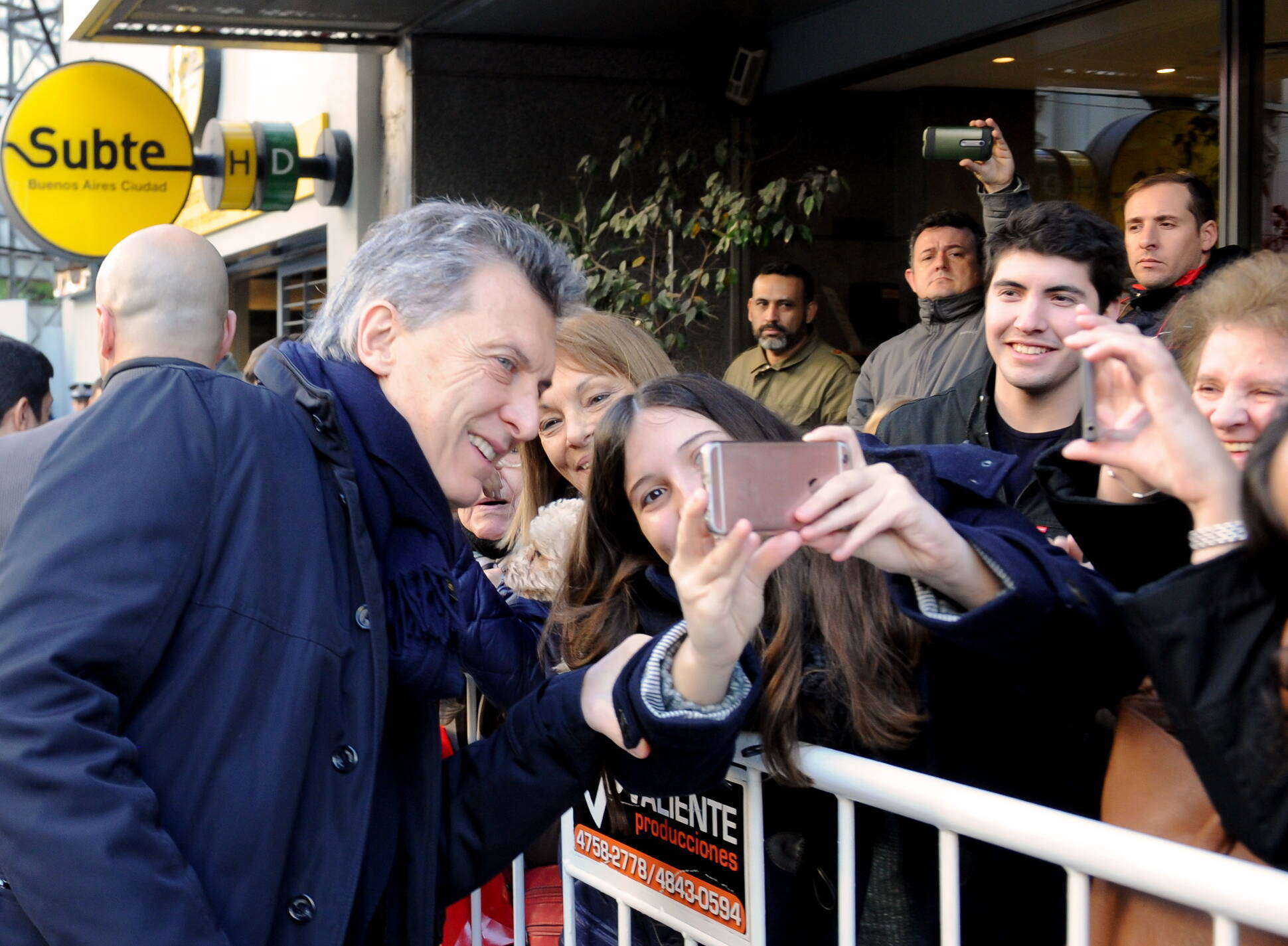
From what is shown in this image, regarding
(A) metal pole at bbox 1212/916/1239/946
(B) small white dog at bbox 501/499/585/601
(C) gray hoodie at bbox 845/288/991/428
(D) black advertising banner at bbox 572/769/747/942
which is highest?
(C) gray hoodie at bbox 845/288/991/428

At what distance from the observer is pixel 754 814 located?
2025mm

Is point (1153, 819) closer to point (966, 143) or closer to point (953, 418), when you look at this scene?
point (953, 418)

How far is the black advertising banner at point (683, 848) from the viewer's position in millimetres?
2074

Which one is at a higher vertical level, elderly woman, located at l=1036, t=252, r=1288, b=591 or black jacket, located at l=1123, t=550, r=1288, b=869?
elderly woman, located at l=1036, t=252, r=1288, b=591

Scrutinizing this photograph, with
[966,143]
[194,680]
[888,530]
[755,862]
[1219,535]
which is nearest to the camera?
[1219,535]

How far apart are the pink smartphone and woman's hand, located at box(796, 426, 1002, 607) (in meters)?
0.02

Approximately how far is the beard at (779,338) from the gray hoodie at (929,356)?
0.83m

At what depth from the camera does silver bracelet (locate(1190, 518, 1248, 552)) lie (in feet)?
4.82

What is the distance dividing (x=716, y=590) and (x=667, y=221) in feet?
18.5

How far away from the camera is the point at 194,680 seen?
1602mm

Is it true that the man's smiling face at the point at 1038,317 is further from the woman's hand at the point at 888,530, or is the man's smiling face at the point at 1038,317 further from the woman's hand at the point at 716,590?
the woman's hand at the point at 716,590

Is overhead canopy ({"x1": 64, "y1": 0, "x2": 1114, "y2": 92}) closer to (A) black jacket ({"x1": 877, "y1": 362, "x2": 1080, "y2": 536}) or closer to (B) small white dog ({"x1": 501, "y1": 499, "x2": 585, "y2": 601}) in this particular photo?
(A) black jacket ({"x1": 877, "y1": 362, "x2": 1080, "y2": 536})

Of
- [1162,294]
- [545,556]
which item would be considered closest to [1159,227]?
[1162,294]

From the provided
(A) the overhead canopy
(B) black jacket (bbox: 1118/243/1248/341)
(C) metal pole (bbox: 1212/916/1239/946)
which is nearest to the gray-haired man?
(C) metal pole (bbox: 1212/916/1239/946)
